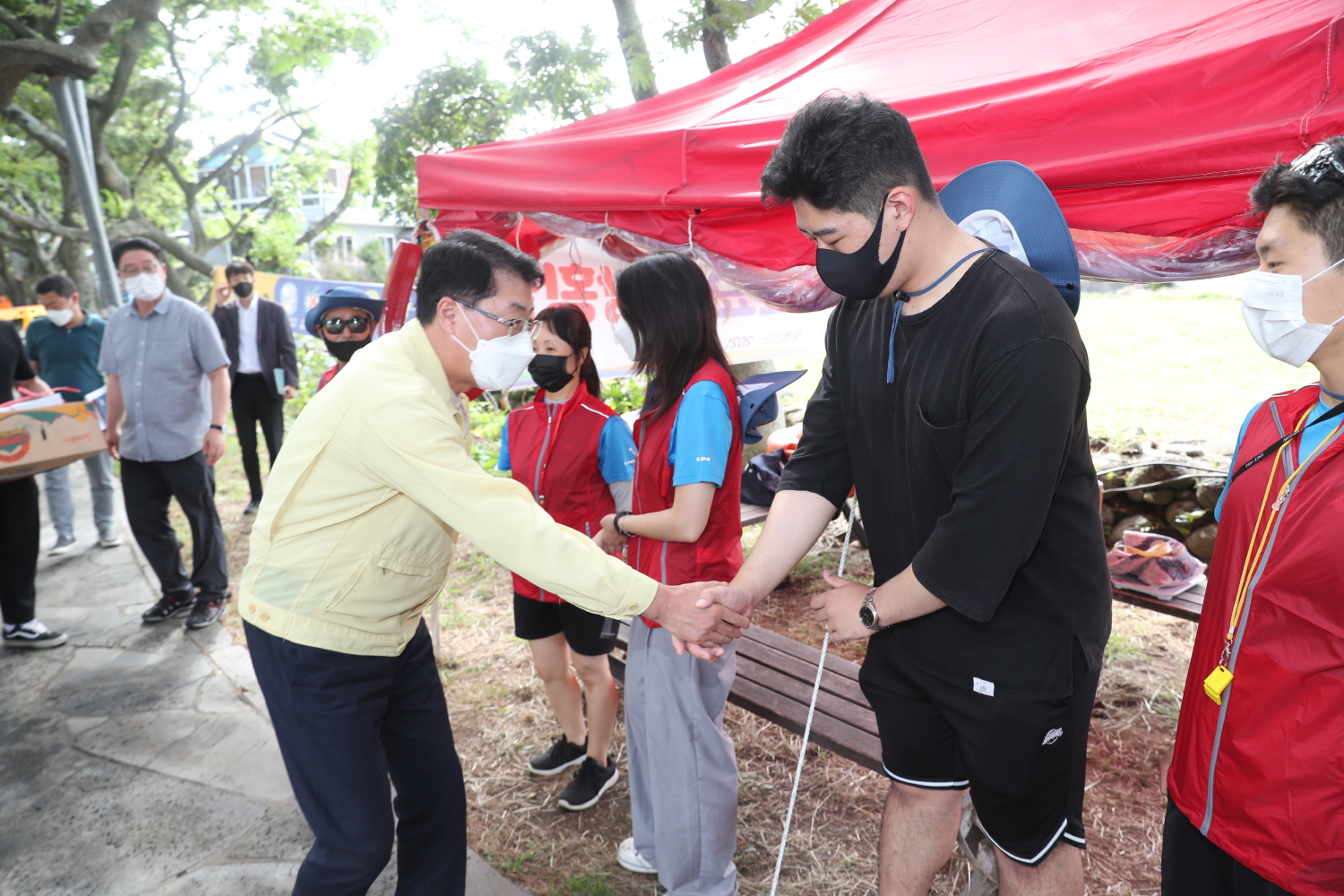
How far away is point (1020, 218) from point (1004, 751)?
1.16 m

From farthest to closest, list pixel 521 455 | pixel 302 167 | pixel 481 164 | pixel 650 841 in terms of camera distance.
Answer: pixel 302 167 < pixel 481 164 < pixel 521 455 < pixel 650 841

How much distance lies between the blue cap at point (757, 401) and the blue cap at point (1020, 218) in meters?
0.77

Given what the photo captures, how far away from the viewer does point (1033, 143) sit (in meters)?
2.10

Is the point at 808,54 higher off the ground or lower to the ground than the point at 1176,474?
higher

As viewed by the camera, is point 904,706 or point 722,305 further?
point 722,305

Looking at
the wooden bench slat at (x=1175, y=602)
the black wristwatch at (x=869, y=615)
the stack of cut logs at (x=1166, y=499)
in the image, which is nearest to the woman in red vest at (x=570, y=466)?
the black wristwatch at (x=869, y=615)

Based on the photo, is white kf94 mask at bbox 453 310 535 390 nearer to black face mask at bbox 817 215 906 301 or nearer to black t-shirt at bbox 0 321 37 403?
black face mask at bbox 817 215 906 301

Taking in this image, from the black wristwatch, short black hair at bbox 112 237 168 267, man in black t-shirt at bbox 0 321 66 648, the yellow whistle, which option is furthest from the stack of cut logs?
man in black t-shirt at bbox 0 321 66 648

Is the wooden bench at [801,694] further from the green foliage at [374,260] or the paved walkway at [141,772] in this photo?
the green foliage at [374,260]

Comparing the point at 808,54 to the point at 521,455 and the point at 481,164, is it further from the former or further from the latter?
the point at 521,455

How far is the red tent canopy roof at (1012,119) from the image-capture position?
5.84 ft

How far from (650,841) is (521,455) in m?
1.45

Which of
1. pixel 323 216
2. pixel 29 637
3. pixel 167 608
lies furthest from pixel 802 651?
pixel 323 216

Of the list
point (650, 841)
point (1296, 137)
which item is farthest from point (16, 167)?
point (1296, 137)
